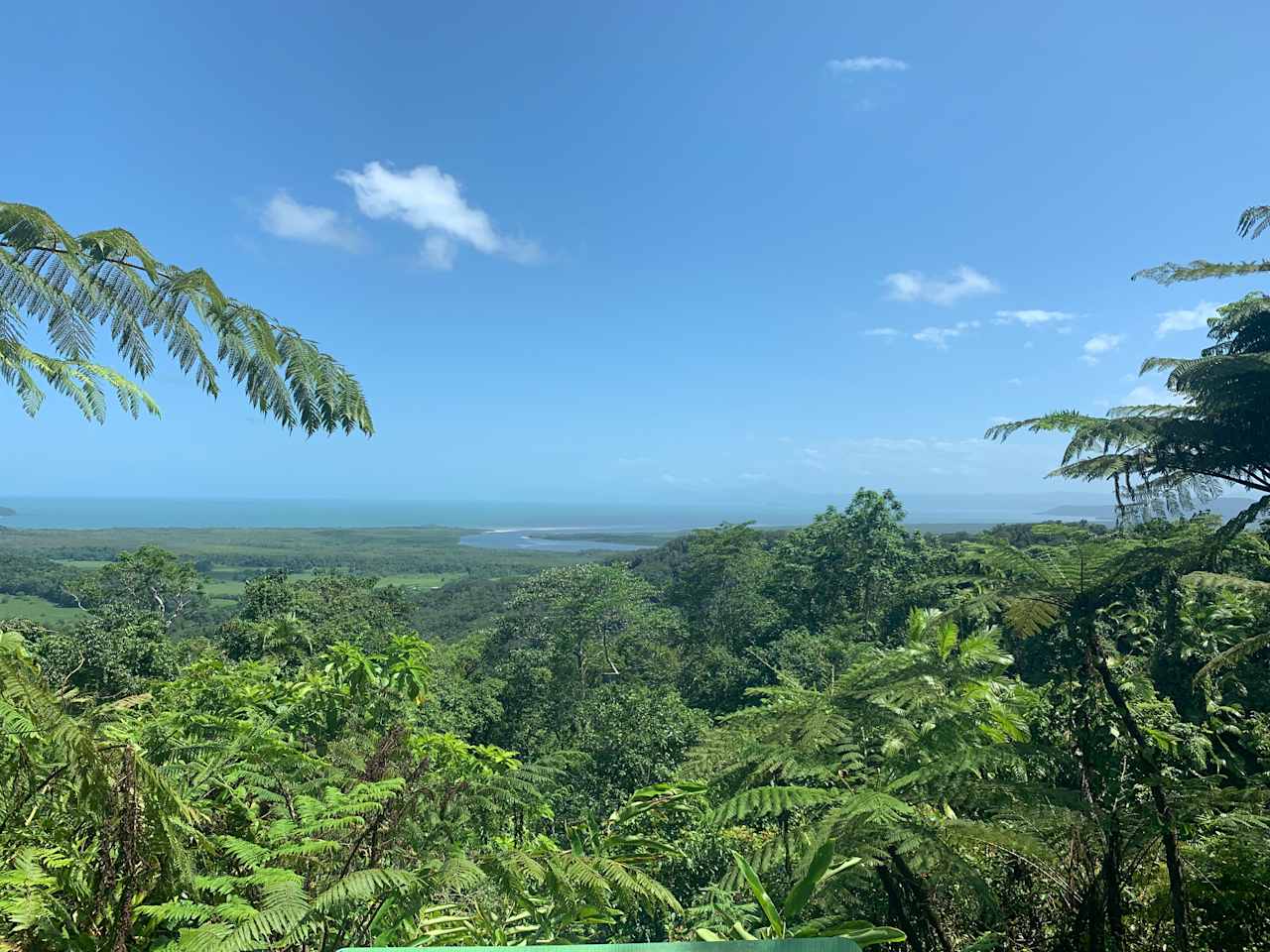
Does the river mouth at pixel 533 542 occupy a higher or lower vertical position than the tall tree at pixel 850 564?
lower

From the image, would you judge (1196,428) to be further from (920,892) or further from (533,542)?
(533,542)

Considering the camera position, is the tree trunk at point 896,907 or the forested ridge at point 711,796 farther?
the tree trunk at point 896,907

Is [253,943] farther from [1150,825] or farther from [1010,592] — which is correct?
[1010,592]

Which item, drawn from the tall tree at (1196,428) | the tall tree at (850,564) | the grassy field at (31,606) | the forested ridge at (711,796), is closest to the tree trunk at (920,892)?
the forested ridge at (711,796)

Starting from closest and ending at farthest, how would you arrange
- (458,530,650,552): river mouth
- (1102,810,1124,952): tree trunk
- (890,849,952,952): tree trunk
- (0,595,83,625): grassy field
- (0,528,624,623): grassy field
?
(1102,810,1124,952): tree trunk, (890,849,952,952): tree trunk, (0,595,83,625): grassy field, (0,528,624,623): grassy field, (458,530,650,552): river mouth

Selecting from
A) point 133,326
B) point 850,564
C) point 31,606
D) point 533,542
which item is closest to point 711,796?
point 133,326

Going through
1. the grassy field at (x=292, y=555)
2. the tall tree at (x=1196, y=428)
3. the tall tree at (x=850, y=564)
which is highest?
the tall tree at (x=1196, y=428)

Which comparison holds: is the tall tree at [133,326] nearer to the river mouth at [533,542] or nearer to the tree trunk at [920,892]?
the tree trunk at [920,892]

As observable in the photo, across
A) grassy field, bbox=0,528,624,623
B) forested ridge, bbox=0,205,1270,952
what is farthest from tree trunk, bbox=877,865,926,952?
grassy field, bbox=0,528,624,623

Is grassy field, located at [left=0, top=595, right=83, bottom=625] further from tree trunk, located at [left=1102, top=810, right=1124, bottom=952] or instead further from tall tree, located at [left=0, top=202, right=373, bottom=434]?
tree trunk, located at [left=1102, top=810, right=1124, bottom=952]

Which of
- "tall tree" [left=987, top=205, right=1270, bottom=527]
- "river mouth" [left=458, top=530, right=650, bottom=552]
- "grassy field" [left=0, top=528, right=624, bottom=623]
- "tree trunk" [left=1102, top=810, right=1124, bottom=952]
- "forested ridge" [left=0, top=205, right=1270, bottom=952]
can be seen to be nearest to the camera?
"forested ridge" [left=0, top=205, right=1270, bottom=952]

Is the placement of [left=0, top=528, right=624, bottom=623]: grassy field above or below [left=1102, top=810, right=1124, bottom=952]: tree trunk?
below

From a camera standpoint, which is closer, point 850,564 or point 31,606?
point 850,564
